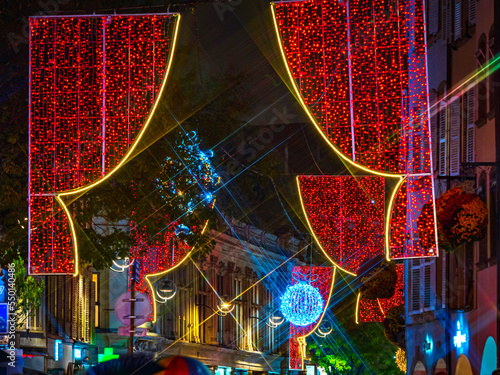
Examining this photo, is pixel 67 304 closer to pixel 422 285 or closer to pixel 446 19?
pixel 422 285

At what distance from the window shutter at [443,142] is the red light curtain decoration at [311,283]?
1015 cm

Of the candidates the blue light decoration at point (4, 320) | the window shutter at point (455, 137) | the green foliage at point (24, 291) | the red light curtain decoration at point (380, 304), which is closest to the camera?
the window shutter at point (455, 137)

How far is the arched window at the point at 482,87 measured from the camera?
1622 cm

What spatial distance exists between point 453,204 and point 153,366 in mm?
11662

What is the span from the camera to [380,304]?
2889cm

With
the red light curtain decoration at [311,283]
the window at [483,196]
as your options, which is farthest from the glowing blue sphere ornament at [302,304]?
the window at [483,196]

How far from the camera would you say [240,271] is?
5212 cm

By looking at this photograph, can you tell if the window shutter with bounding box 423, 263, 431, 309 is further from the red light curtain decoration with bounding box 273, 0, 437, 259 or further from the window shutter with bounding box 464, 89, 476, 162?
the red light curtain decoration with bounding box 273, 0, 437, 259

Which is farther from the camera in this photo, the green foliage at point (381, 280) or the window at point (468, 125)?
the green foliage at point (381, 280)

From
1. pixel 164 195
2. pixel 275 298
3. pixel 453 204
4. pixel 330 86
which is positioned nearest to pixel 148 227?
pixel 164 195

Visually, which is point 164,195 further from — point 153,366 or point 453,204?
point 153,366

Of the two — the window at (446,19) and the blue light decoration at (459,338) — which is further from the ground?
the window at (446,19)

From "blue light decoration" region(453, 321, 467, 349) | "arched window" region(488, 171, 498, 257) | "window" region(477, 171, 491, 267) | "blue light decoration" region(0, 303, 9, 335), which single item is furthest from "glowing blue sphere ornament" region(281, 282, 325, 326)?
"arched window" region(488, 171, 498, 257)

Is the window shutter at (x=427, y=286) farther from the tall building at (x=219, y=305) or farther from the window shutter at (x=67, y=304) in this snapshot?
the window shutter at (x=67, y=304)
